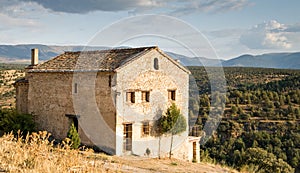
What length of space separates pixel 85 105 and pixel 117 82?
253 cm

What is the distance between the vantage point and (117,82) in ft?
66.6

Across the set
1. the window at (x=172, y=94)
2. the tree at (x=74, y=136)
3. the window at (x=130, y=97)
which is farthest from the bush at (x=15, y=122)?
the window at (x=172, y=94)

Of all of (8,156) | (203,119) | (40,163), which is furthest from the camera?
(203,119)

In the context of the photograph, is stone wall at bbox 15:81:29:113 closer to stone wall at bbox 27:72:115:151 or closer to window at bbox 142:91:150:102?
stone wall at bbox 27:72:115:151

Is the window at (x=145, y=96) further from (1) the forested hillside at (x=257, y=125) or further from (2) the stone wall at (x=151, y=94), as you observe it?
(1) the forested hillside at (x=257, y=125)

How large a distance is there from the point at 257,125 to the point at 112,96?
1001 inches

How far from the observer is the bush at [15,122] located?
21875mm

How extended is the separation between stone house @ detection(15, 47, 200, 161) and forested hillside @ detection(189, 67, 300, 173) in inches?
316

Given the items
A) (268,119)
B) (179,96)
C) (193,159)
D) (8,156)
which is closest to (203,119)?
(268,119)

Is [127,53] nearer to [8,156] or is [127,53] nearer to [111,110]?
[111,110]

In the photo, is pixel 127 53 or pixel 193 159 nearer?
pixel 127 53

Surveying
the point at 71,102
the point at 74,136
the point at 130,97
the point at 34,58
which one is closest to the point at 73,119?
the point at 71,102

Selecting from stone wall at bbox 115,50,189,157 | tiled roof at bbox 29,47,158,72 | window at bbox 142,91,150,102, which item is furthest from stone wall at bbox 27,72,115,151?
window at bbox 142,91,150,102

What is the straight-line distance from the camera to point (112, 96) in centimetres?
2038
